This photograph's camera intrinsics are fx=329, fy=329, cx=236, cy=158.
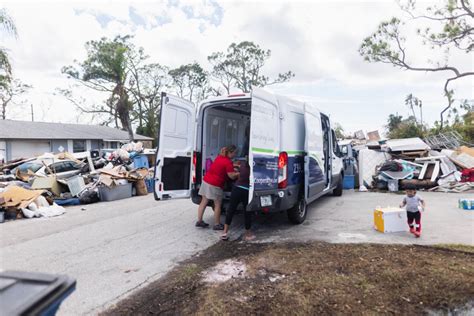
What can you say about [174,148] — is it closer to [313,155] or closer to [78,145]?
[313,155]

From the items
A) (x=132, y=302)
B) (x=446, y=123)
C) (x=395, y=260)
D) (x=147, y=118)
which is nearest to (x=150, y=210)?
(x=132, y=302)

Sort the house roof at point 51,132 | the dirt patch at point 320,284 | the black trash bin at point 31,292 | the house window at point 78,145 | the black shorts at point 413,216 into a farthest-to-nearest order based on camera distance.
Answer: the house window at point 78,145 < the house roof at point 51,132 < the black shorts at point 413,216 < the dirt patch at point 320,284 < the black trash bin at point 31,292

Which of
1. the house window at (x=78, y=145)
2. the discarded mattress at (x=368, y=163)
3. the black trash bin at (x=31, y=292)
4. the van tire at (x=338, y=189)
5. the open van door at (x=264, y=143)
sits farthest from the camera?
the house window at (x=78, y=145)

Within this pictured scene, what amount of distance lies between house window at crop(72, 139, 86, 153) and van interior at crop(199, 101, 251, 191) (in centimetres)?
2592

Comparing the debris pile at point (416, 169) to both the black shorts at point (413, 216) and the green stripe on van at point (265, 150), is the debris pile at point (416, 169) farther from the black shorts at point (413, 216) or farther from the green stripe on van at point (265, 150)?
the green stripe on van at point (265, 150)

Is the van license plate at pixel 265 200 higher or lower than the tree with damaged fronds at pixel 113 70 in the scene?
lower

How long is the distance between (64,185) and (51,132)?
19.9 meters

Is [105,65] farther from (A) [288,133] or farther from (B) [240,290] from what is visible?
(B) [240,290]

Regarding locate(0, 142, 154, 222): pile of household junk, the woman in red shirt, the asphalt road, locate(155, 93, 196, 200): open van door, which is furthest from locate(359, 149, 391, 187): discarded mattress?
locate(0, 142, 154, 222): pile of household junk

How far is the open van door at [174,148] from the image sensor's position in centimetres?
628

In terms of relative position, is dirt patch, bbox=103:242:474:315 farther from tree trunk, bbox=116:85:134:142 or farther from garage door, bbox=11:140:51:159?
tree trunk, bbox=116:85:134:142

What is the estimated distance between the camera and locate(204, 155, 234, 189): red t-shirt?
6117mm

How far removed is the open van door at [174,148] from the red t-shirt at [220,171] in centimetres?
75

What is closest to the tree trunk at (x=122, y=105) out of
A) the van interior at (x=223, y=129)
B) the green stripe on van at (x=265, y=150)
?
the van interior at (x=223, y=129)
